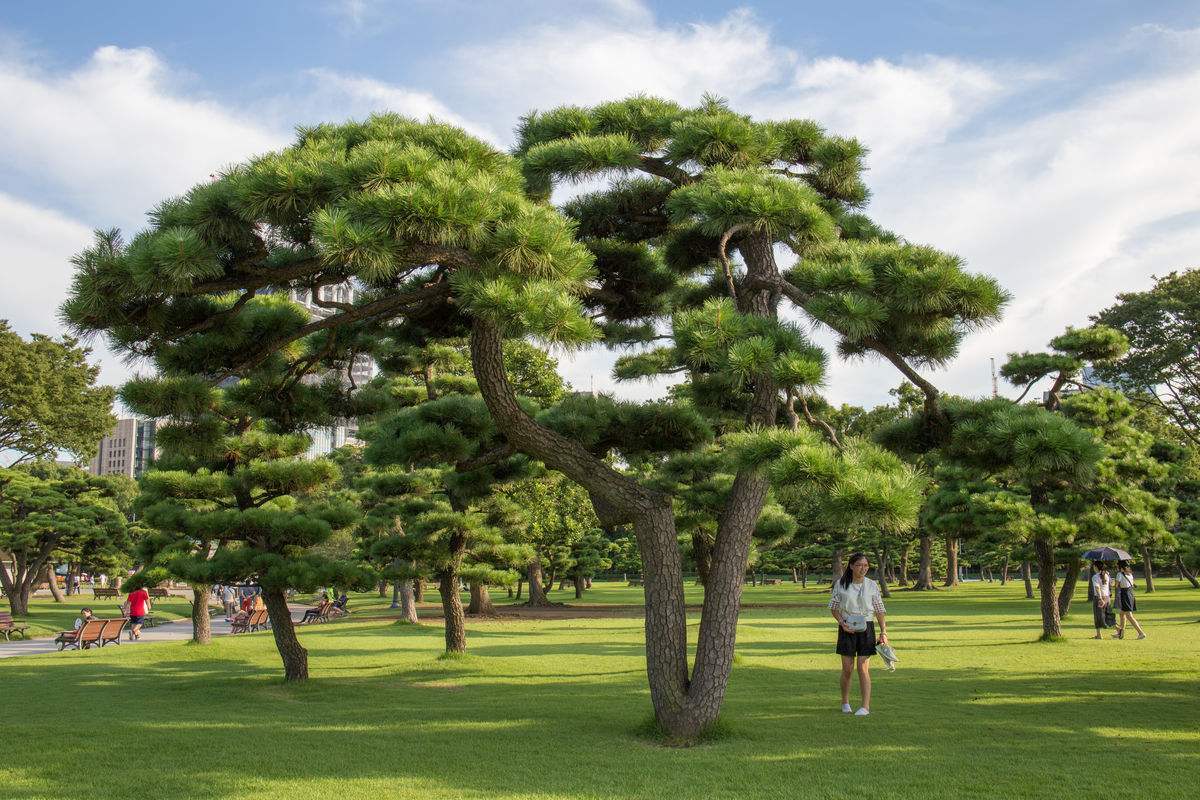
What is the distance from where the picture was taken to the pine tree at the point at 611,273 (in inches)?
183

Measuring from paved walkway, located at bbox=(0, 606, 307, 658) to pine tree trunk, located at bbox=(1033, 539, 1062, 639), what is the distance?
14.8 meters

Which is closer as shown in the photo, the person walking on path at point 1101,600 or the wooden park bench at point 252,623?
the person walking on path at point 1101,600

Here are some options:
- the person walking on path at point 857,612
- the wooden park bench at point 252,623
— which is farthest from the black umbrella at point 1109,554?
the wooden park bench at point 252,623

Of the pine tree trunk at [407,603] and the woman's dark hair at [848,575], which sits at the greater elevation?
the woman's dark hair at [848,575]

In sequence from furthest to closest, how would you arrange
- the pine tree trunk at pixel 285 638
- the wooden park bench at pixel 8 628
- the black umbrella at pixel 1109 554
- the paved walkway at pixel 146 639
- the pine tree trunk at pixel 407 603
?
the pine tree trunk at pixel 407 603, the wooden park bench at pixel 8 628, the paved walkway at pixel 146 639, the black umbrella at pixel 1109 554, the pine tree trunk at pixel 285 638

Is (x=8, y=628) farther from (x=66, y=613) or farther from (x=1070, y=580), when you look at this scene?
(x=1070, y=580)

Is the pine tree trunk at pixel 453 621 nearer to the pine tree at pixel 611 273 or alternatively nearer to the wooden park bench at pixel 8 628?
the pine tree at pixel 611 273

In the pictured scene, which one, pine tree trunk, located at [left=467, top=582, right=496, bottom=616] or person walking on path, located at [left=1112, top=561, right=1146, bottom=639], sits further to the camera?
pine tree trunk, located at [left=467, top=582, right=496, bottom=616]

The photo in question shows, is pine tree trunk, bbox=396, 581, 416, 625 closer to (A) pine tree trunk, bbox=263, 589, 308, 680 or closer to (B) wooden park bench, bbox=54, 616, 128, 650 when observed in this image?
(B) wooden park bench, bbox=54, 616, 128, 650

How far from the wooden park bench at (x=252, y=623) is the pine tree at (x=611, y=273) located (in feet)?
44.3

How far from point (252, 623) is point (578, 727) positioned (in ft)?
48.3

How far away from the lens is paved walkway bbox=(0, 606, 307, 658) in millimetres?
14133

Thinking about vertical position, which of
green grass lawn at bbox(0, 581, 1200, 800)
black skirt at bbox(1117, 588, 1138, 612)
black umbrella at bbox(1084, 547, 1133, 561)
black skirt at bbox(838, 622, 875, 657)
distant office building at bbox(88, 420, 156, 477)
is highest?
distant office building at bbox(88, 420, 156, 477)

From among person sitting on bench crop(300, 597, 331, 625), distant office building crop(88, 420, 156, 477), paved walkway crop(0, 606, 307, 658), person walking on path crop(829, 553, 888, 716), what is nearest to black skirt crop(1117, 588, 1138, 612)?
person walking on path crop(829, 553, 888, 716)
